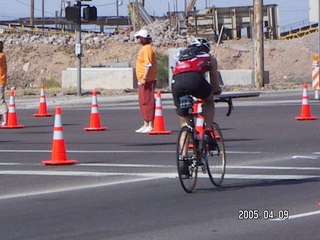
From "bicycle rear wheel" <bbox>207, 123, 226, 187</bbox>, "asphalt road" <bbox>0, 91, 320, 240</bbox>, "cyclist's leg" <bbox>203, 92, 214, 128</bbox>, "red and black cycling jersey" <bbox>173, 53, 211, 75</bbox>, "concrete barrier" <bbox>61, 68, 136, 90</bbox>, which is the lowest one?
"asphalt road" <bbox>0, 91, 320, 240</bbox>

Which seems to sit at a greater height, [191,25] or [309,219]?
[191,25]

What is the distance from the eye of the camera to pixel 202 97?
10.8 metres

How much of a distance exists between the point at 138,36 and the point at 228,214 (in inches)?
368

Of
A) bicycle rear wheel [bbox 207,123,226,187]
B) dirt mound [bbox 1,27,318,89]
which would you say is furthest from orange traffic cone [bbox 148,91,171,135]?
dirt mound [bbox 1,27,318,89]

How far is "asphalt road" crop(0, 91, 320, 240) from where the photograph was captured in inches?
331

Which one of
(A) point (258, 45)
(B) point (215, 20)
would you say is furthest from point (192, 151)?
(B) point (215, 20)

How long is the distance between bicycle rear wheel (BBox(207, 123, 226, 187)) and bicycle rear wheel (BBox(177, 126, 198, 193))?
1.48ft

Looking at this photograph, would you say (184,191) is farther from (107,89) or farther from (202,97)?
(107,89)

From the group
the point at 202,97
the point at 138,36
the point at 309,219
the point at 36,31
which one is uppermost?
the point at 36,31

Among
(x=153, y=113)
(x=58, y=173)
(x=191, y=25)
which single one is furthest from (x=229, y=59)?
(x=58, y=173)

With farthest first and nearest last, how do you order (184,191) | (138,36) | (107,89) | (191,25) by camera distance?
(191,25), (107,89), (138,36), (184,191)

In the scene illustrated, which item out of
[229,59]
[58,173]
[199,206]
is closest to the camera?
[199,206]

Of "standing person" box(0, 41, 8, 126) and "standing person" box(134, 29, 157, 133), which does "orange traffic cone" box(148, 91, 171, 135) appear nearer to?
"standing person" box(134, 29, 157, 133)

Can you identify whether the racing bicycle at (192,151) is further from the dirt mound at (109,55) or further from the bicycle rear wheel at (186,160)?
the dirt mound at (109,55)
